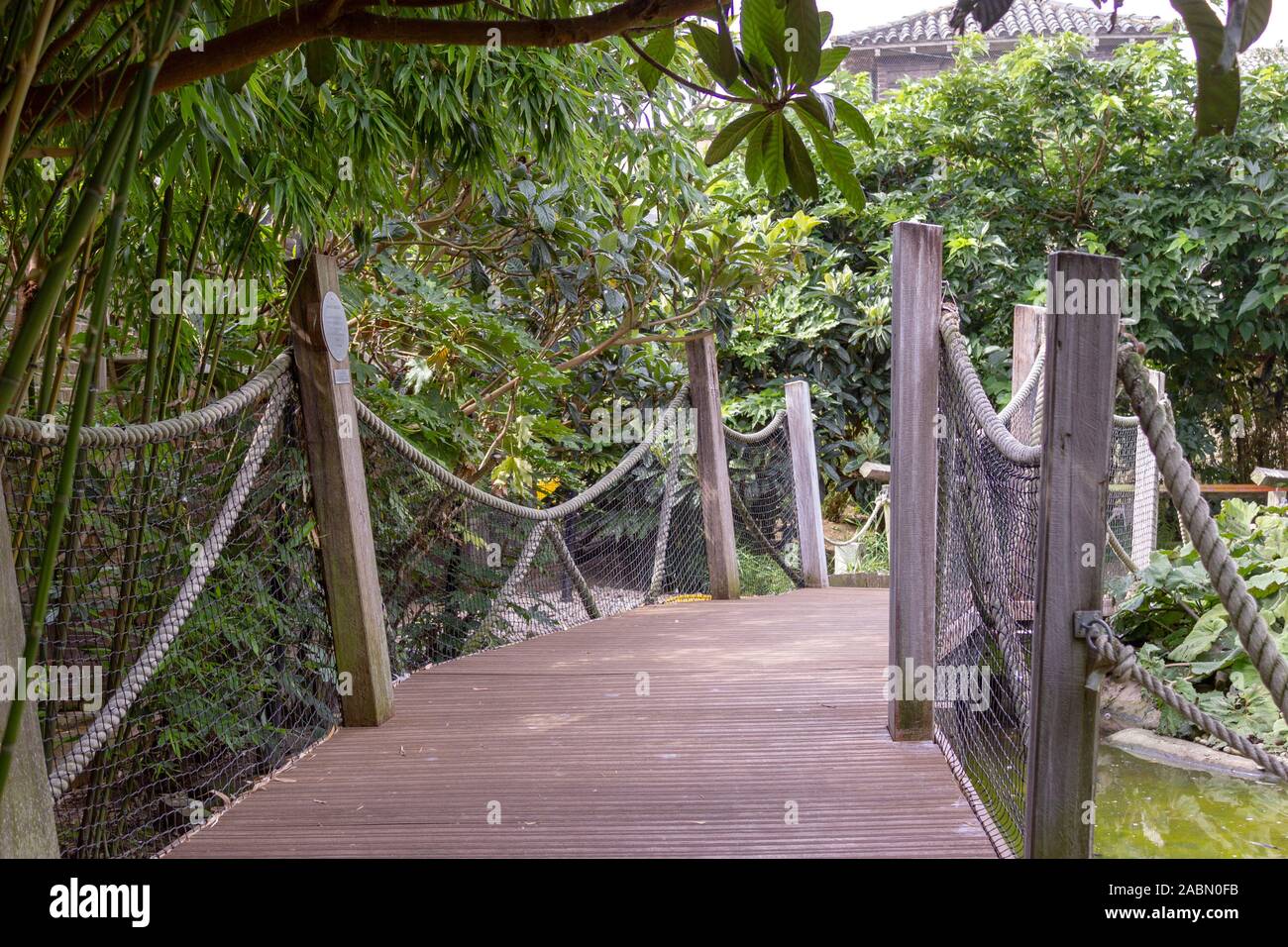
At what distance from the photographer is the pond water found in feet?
13.4

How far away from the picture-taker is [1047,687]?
1.65 metres

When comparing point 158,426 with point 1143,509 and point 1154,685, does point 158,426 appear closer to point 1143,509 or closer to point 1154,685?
point 1154,685

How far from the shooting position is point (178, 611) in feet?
7.09

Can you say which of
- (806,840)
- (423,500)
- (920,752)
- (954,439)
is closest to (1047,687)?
(806,840)

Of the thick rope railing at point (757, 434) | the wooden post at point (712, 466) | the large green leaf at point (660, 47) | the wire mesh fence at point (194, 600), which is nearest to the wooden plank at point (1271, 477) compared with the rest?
the thick rope railing at point (757, 434)

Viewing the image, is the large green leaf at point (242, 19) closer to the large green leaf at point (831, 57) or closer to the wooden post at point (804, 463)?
the large green leaf at point (831, 57)

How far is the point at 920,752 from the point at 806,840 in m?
0.58

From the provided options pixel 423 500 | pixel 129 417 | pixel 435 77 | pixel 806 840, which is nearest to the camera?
pixel 806 840

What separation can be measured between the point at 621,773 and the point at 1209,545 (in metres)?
1.35

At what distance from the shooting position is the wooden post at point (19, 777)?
1.38 meters

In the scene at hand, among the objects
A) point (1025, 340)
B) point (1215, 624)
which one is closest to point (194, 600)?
point (1215, 624)

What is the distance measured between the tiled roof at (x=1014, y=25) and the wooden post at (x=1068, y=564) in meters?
12.2

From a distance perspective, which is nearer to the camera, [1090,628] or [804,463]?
[1090,628]
